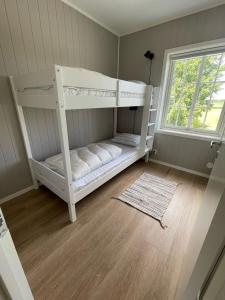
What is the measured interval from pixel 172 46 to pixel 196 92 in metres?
0.82

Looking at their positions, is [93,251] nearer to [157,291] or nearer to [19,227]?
[157,291]

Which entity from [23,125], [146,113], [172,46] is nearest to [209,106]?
[146,113]

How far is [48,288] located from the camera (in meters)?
0.99

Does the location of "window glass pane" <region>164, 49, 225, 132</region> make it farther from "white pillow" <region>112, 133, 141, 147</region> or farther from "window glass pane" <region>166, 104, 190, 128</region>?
"white pillow" <region>112, 133, 141, 147</region>

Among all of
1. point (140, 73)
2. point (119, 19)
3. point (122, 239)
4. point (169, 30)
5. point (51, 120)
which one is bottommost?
point (122, 239)

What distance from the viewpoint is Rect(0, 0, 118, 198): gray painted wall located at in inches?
58.9

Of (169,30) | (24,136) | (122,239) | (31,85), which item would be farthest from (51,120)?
(169,30)

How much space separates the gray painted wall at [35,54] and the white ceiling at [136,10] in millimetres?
138

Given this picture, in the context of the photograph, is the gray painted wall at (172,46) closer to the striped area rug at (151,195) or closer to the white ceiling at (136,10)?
the white ceiling at (136,10)

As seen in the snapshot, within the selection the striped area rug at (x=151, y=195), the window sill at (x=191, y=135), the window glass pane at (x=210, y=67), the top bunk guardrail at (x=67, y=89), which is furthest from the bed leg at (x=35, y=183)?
the window glass pane at (x=210, y=67)

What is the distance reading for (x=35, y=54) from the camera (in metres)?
1.69

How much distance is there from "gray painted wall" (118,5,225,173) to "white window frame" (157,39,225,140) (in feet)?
0.23

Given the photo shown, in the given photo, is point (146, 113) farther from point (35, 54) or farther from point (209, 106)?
point (35, 54)

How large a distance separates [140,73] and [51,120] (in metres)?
1.84
